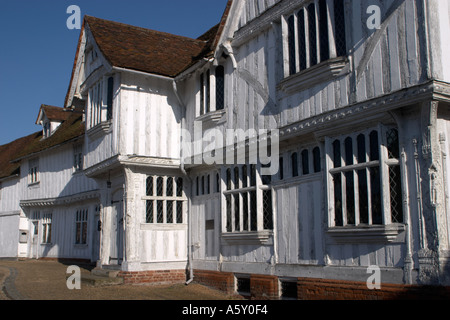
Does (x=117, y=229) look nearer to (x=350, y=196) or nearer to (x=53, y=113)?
(x=350, y=196)

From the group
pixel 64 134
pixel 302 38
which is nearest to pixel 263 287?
pixel 302 38

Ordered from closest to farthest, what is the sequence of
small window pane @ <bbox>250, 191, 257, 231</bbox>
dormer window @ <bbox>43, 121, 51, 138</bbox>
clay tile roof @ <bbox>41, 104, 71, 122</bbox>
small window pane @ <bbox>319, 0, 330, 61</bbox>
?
1. small window pane @ <bbox>319, 0, 330, 61</bbox>
2. small window pane @ <bbox>250, 191, 257, 231</bbox>
3. clay tile roof @ <bbox>41, 104, 71, 122</bbox>
4. dormer window @ <bbox>43, 121, 51, 138</bbox>

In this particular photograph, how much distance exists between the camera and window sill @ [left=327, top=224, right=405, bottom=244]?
805 cm

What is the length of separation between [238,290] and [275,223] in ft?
8.22

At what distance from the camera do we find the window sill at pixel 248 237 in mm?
11227

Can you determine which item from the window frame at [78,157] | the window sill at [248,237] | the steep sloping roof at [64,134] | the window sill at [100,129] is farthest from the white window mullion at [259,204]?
the window frame at [78,157]

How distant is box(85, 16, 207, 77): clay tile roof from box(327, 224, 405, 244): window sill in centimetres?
726

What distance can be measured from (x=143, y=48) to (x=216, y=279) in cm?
781

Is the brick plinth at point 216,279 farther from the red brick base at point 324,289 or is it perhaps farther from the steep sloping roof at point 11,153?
the steep sloping roof at point 11,153

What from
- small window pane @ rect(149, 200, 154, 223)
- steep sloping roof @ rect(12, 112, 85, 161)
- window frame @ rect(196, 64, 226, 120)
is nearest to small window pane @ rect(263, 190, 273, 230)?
window frame @ rect(196, 64, 226, 120)

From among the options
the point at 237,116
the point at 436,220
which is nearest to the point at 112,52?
the point at 237,116

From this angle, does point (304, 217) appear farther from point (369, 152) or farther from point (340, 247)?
point (369, 152)

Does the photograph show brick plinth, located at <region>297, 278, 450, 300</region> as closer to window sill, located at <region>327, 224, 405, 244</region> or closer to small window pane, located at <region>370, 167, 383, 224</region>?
window sill, located at <region>327, 224, 405, 244</region>
